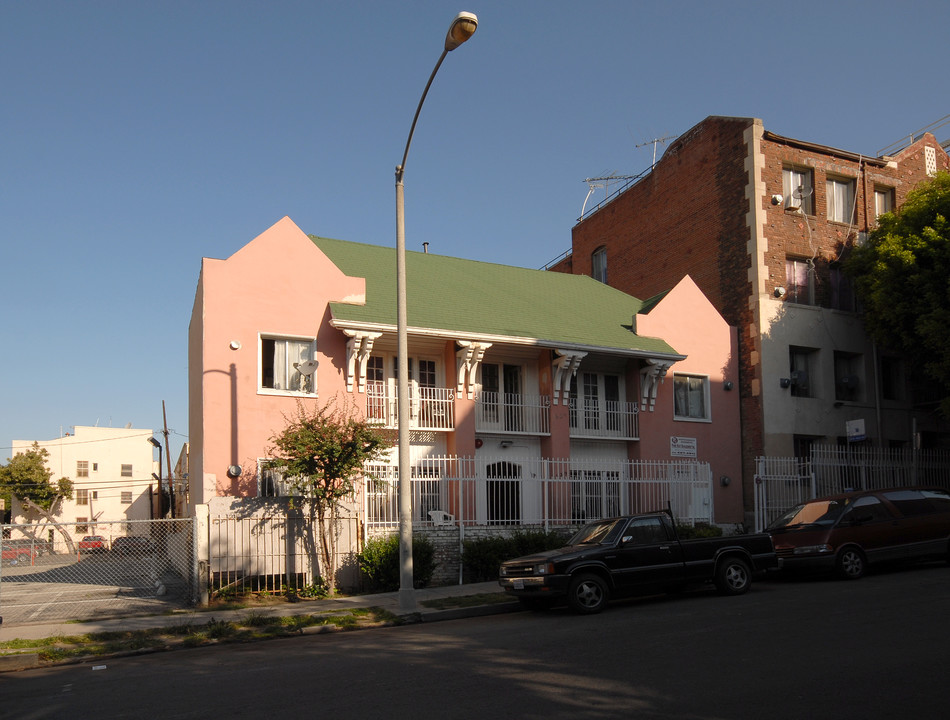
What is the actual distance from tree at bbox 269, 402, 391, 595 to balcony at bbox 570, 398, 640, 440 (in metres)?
7.49

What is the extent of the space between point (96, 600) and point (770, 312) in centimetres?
1926

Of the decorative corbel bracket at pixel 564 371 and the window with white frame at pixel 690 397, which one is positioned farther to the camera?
the window with white frame at pixel 690 397

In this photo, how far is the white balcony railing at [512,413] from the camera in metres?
21.9

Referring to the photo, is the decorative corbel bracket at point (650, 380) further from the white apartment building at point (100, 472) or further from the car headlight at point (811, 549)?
the white apartment building at point (100, 472)

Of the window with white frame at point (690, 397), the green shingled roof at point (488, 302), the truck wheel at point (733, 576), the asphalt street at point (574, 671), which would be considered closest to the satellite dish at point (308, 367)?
the green shingled roof at point (488, 302)

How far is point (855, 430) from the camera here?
24578 millimetres

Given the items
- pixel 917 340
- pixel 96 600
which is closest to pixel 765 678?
pixel 96 600

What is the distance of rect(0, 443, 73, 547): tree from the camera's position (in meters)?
50.8

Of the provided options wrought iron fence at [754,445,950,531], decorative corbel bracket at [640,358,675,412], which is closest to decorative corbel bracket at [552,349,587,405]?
decorative corbel bracket at [640,358,675,412]

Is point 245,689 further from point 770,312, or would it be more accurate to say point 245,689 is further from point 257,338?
point 770,312

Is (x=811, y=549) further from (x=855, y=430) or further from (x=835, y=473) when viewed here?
(x=855, y=430)

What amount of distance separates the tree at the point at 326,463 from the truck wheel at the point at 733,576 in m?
6.74

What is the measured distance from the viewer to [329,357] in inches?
787

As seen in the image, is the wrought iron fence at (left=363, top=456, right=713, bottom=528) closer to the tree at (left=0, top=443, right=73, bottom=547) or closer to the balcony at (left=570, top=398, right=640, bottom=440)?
the balcony at (left=570, top=398, right=640, bottom=440)
